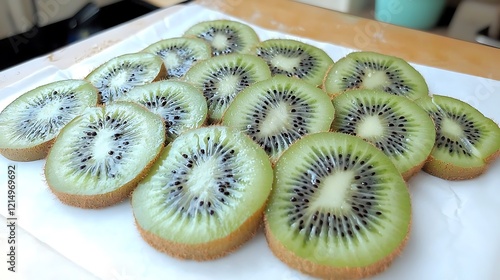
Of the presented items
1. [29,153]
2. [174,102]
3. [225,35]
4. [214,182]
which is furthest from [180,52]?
[214,182]

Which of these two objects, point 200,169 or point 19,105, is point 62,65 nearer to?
point 19,105

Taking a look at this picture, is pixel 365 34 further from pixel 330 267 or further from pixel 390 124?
pixel 330 267

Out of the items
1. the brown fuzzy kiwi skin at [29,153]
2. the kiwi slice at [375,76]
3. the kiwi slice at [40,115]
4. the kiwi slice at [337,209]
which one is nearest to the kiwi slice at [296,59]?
the kiwi slice at [375,76]

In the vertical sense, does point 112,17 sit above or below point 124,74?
below

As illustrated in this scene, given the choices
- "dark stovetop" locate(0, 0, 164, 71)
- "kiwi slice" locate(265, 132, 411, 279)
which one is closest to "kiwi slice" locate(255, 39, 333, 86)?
"kiwi slice" locate(265, 132, 411, 279)

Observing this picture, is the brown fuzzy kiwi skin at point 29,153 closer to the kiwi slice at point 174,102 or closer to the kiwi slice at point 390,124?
the kiwi slice at point 174,102

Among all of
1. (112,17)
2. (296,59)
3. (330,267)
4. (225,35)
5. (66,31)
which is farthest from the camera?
(112,17)
